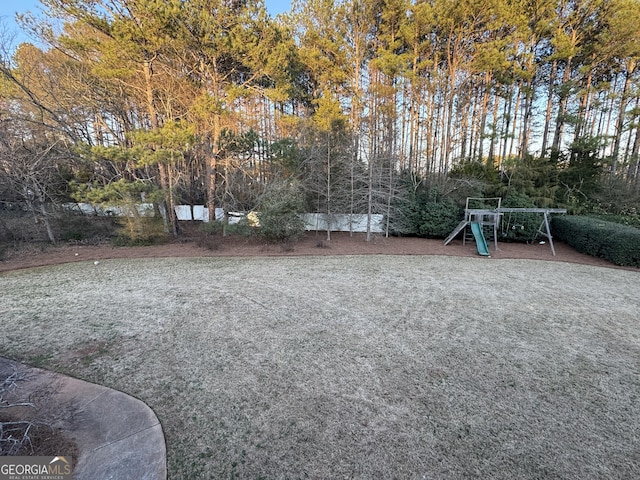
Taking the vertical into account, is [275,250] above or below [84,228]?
below

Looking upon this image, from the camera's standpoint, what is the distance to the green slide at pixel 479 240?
788 centimetres

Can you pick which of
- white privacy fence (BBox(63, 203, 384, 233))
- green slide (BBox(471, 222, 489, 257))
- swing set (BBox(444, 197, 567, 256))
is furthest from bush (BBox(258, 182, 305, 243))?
green slide (BBox(471, 222, 489, 257))

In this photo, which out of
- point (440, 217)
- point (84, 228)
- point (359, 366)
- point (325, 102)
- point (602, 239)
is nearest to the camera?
point (359, 366)

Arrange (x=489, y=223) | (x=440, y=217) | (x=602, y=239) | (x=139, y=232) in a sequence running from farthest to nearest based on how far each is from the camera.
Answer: (x=440, y=217), (x=489, y=223), (x=139, y=232), (x=602, y=239)

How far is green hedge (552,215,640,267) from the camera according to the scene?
6637 mm

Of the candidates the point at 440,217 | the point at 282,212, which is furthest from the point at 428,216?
the point at 282,212

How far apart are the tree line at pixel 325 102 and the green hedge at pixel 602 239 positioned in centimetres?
194

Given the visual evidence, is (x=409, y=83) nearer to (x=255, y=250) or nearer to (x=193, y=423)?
(x=255, y=250)

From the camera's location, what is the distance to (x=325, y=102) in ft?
33.6

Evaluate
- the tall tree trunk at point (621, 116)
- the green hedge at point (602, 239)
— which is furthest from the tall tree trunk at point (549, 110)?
the green hedge at point (602, 239)

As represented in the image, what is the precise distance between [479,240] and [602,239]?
2.83 m

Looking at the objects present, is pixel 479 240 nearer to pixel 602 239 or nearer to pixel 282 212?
pixel 602 239

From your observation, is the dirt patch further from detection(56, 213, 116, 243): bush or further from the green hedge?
detection(56, 213, 116, 243): bush

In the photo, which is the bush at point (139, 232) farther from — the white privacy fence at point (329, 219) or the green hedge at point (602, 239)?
the green hedge at point (602, 239)
